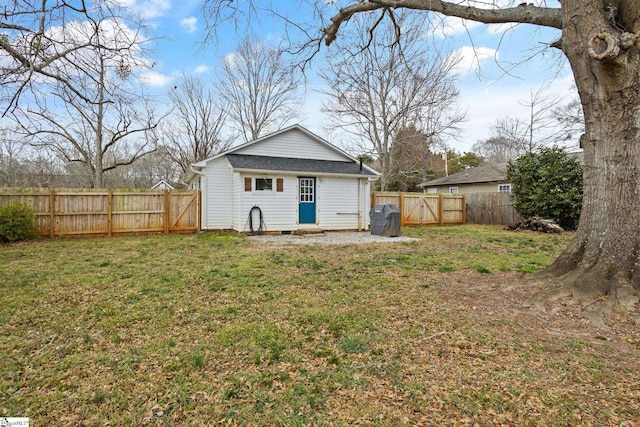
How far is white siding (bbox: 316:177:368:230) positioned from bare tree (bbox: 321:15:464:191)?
817cm

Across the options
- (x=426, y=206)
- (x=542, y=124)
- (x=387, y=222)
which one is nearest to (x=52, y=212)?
(x=387, y=222)

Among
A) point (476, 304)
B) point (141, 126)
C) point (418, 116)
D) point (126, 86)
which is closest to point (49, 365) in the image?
point (476, 304)

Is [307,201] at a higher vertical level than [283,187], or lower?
lower

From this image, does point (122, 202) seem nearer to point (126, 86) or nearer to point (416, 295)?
point (126, 86)

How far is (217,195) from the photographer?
39.4ft

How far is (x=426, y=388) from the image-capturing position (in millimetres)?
2268

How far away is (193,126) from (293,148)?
14.6 meters

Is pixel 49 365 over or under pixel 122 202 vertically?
under

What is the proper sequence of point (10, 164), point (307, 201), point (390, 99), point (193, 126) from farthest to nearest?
point (193, 126)
point (390, 99)
point (10, 164)
point (307, 201)

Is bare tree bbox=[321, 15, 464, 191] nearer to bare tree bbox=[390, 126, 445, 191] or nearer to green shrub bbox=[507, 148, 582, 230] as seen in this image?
bare tree bbox=[390, 126, 445, 191]

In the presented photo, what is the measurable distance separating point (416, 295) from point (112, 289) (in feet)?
14.1

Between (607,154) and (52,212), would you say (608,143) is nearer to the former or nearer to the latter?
(607,154)

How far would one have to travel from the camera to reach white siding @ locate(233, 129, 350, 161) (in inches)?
485

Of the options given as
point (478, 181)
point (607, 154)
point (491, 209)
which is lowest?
point (491, 209)
